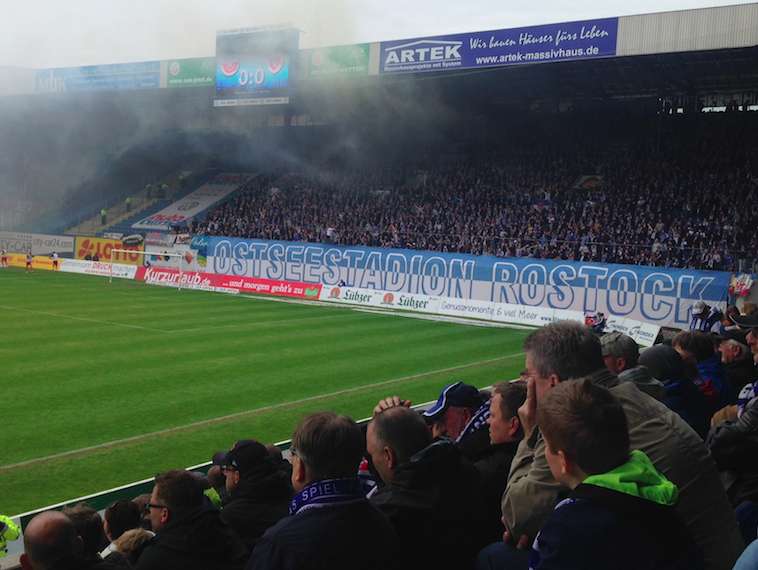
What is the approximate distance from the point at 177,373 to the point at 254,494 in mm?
11868

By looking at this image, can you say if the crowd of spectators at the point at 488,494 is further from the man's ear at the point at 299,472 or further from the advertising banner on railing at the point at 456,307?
the advertising banner on railing at the point at 456,307

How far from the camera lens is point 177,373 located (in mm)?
15797

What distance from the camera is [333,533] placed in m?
2.65

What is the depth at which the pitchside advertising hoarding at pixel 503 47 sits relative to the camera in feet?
87.5

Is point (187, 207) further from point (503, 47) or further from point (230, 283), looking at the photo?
point (503, 47)

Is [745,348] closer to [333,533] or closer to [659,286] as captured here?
[333,533]

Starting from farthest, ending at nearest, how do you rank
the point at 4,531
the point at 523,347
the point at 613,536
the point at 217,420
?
the point at 217,420
the point at 4,531
the point at 523,347
the point at 613,536

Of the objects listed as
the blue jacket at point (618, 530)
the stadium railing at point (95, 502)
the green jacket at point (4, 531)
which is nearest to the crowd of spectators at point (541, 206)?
the stadium railing at point (95, 502)

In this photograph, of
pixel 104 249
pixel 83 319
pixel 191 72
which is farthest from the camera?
pixel 104 249

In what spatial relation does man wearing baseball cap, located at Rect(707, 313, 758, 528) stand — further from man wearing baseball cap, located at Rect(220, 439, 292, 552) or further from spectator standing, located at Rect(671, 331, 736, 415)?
man wearing baseball cap, located at Rect(220, 439, 292, 552)

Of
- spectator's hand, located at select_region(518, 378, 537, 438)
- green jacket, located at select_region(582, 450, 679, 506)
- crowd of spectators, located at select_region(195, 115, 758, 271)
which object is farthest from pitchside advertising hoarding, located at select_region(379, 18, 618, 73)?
green jacket, located at select_region(582, 450, 679, 506)

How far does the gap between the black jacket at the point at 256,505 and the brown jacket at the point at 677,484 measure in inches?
63.9

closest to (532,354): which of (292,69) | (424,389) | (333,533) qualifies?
(333,533)

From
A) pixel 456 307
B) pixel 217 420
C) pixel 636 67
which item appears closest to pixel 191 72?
pixel 456 307
